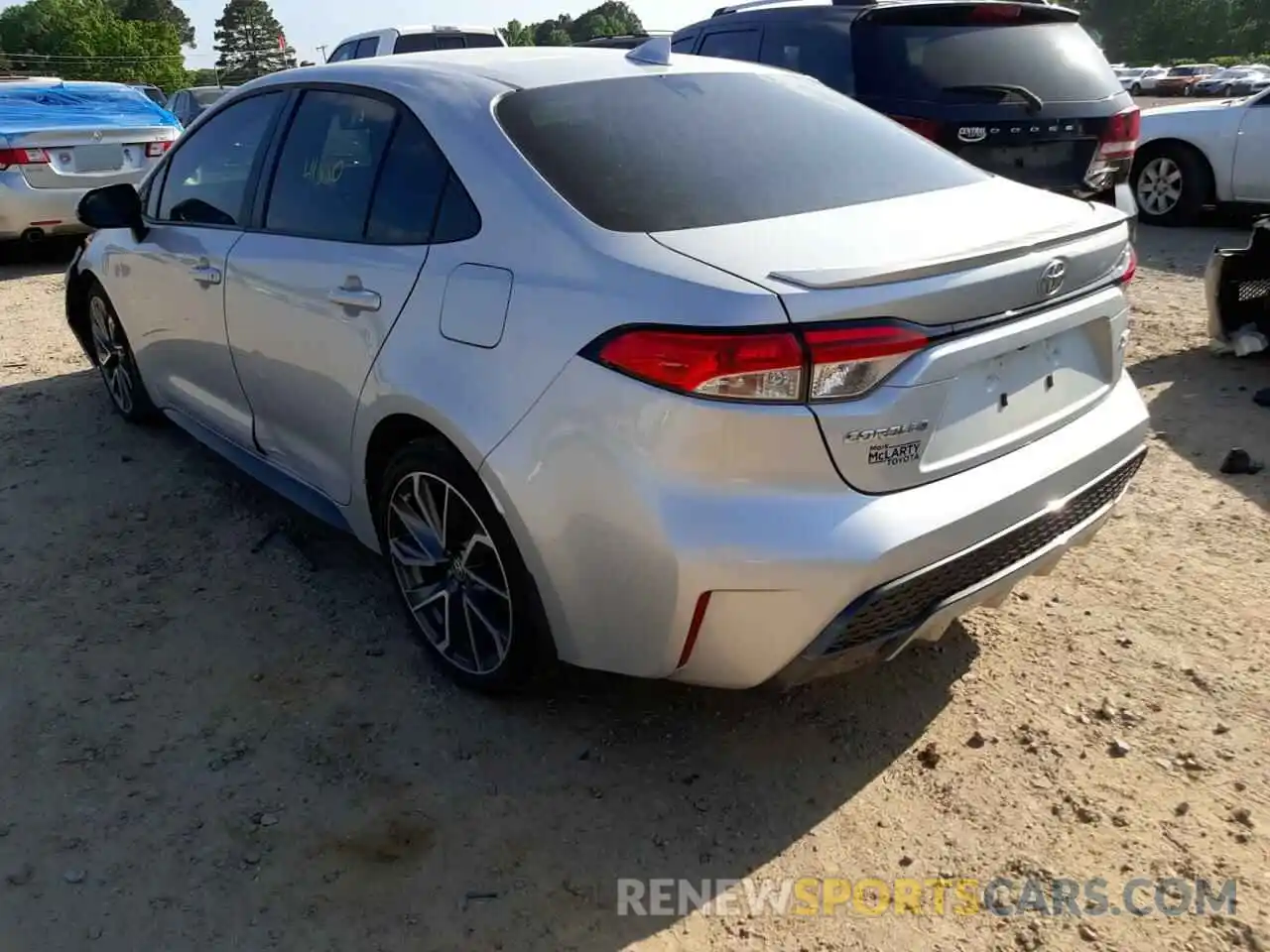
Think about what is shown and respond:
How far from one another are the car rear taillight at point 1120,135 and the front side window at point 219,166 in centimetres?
453

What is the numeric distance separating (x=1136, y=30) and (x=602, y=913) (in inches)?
3924

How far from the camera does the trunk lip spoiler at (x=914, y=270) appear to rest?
2.22m

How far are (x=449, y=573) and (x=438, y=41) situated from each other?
10983mm

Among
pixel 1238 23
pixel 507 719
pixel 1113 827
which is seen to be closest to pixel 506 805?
pixel 507 719

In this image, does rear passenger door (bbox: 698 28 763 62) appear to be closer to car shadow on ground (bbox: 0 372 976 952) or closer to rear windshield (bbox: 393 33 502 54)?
car shadow on ground (bbox: 0 372 976 952)

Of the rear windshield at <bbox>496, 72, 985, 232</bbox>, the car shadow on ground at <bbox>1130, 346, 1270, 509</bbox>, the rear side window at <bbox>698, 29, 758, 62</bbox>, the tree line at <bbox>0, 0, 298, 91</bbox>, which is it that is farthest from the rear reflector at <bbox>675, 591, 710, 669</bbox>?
the tree line at <bbox>0, 0, 298, 91</bbox>

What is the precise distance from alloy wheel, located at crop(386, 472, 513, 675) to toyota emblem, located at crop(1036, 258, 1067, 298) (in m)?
1.43

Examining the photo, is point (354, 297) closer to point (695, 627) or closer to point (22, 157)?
point (695, 627)

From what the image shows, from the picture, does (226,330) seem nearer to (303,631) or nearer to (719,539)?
(303,631)

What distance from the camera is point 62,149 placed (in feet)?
28.7

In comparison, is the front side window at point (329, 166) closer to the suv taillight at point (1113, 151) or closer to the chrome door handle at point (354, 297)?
the chrome door handle at point (354, 297)

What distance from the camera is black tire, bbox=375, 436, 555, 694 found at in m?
2.71

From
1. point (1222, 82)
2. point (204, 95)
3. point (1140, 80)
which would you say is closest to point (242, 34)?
point (1140, 80)

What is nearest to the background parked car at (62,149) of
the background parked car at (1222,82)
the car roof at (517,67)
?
the car roof at (517,67)
